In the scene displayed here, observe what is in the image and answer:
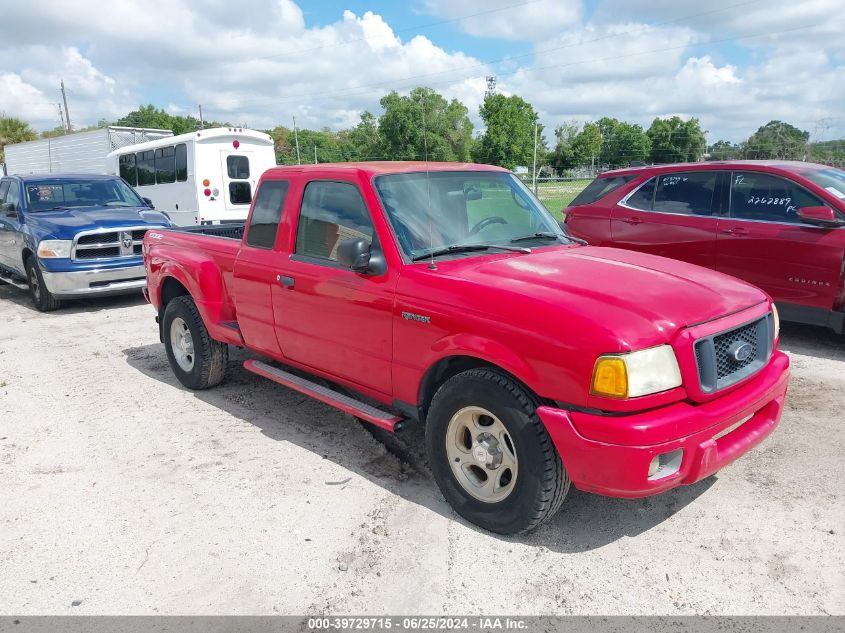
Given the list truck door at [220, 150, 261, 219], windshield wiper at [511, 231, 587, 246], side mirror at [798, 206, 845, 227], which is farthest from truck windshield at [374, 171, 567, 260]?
truck door at [220, 150, 261, 219]

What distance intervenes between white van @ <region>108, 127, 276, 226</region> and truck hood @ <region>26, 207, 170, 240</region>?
5.34 metres

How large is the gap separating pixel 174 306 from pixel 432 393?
307cm

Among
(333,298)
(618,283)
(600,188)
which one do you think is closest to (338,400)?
(333,298)

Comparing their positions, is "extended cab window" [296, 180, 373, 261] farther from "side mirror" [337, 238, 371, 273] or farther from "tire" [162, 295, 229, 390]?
"tire" [162, 295, 229, 390]

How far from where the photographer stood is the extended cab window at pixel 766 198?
6410 mm

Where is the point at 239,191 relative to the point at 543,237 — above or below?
above

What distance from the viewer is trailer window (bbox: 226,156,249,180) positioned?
16031 millimetres

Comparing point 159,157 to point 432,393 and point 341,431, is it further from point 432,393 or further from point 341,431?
point 432,393

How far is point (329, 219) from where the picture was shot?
4191mm

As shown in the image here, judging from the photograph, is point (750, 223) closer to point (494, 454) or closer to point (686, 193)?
point (686, 193)

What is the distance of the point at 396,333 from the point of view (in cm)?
362

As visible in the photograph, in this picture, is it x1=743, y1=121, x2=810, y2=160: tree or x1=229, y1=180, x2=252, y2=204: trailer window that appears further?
x1=743, y1=121, x2=810, y2=160: tree

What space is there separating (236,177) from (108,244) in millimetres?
7310

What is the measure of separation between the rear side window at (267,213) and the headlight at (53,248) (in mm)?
5503
